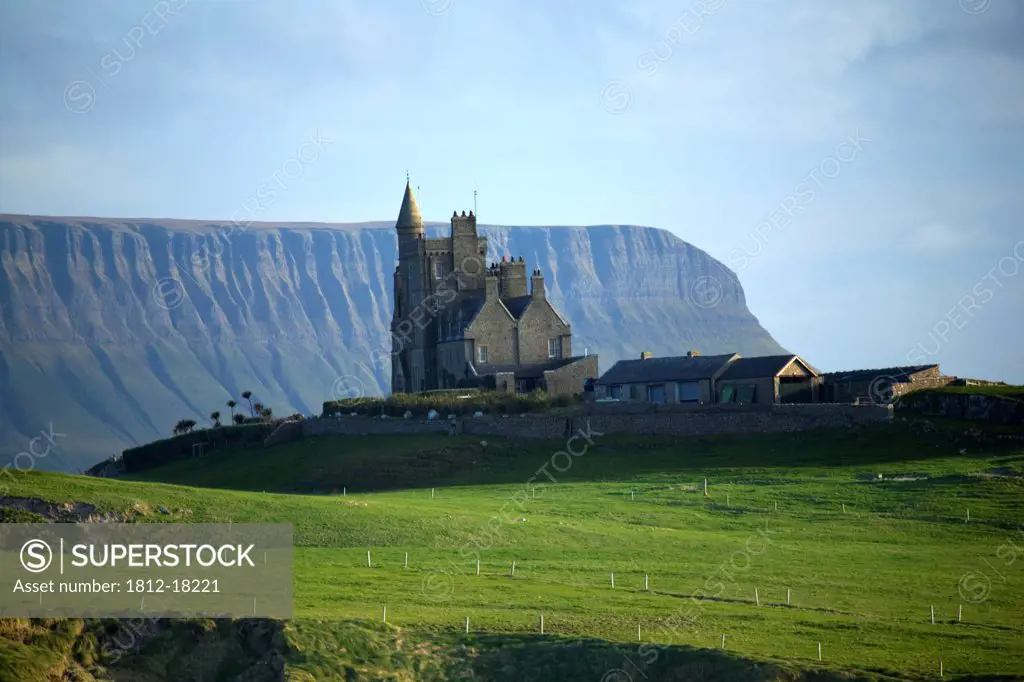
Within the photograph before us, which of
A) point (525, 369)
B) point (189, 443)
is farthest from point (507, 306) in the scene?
point (189, 443)

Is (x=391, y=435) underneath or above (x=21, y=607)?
above

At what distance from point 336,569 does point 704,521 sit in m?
17.6

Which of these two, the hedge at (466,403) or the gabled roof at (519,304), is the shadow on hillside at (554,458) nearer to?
the hedge at (466,403)

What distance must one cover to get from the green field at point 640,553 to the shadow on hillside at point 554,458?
0.19 m

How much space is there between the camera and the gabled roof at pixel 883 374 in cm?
8419

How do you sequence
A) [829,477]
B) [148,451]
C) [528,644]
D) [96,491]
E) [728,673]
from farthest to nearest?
[148,451] < [829,477] < [96,491] < [528,644] < [728,673]

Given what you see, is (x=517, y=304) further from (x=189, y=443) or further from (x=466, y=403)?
(x=189, y=443)

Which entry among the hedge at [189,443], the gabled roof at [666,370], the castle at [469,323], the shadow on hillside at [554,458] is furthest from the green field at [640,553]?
the castle at [469,323]

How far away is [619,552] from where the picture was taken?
178 feet

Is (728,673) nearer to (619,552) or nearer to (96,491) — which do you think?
(619,552)

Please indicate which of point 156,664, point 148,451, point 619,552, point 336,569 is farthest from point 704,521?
point 148,451

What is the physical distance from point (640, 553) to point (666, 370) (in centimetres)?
3834

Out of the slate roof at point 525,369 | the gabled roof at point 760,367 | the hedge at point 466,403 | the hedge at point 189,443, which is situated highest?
the slate roof at point 525,369

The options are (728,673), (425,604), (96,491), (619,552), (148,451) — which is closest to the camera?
(728,673)
